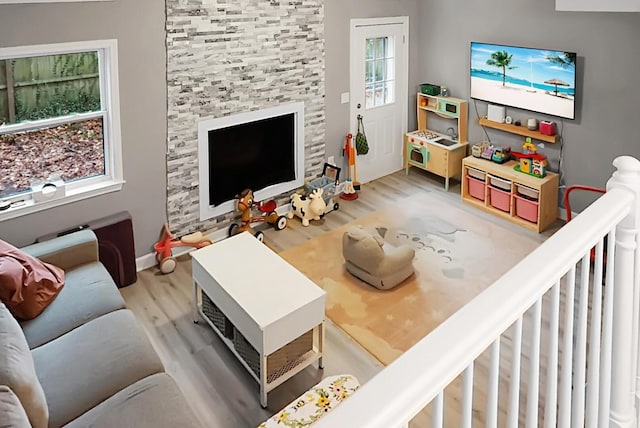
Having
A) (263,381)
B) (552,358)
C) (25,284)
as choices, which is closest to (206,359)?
(263,381)

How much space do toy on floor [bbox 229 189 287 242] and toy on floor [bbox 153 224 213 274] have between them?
1.37 feet

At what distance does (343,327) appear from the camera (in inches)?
159

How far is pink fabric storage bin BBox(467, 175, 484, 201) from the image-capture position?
599 cm

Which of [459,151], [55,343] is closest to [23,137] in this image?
[55,343]

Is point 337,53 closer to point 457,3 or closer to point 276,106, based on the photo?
point 276,106

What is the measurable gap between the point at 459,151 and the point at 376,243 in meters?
2.52

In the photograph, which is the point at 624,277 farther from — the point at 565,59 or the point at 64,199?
the point at 565,59

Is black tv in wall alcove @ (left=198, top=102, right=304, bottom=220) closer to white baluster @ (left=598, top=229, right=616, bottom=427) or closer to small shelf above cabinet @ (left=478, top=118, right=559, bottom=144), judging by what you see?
small shelf above cabinet @ (left=478, top=118, right=559, bottom=144)

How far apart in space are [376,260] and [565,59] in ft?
8.84

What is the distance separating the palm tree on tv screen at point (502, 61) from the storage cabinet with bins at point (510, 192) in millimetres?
927

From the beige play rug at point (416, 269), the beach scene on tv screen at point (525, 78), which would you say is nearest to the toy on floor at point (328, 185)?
the beige play rug at point (416, 269)

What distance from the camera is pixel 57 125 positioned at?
4.21m

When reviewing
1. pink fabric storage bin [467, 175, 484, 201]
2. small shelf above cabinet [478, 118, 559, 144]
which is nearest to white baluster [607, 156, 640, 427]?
small shelf above cabinet [478, 118, 559, 144]

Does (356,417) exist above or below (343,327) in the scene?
above
